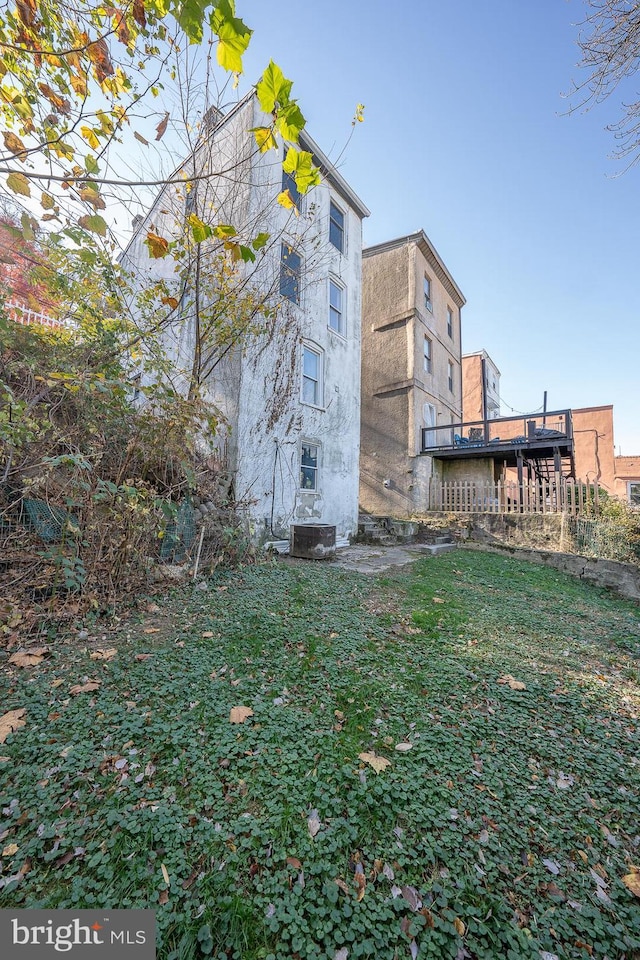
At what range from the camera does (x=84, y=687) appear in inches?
99.4

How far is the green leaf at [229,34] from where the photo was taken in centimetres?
151

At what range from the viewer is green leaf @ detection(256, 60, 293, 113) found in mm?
1573

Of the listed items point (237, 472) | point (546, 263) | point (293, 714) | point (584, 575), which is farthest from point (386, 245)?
point (293, 714)

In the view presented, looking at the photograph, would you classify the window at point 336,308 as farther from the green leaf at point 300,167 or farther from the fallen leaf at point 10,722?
the fallen leaf at point 10,722

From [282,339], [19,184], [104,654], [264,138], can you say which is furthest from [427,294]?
[104,654]

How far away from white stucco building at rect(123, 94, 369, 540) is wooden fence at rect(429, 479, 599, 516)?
3285 millimetres

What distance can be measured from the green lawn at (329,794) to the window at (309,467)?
17.9ft

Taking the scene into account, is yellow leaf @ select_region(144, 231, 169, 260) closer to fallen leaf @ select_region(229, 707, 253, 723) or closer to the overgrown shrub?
the overgrown shrub

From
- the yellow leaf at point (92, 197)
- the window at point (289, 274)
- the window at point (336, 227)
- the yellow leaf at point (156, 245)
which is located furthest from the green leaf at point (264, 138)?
the window at point (336, 227)

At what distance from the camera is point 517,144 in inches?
200

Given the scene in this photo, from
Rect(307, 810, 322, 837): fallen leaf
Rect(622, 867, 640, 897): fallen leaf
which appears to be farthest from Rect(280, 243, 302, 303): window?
Rect(622, 867, 640, 897): fallen leaf

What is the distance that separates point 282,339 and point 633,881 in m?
8.40

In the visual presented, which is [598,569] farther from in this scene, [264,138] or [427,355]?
[427,355]

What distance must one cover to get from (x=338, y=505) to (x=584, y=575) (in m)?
5.41
